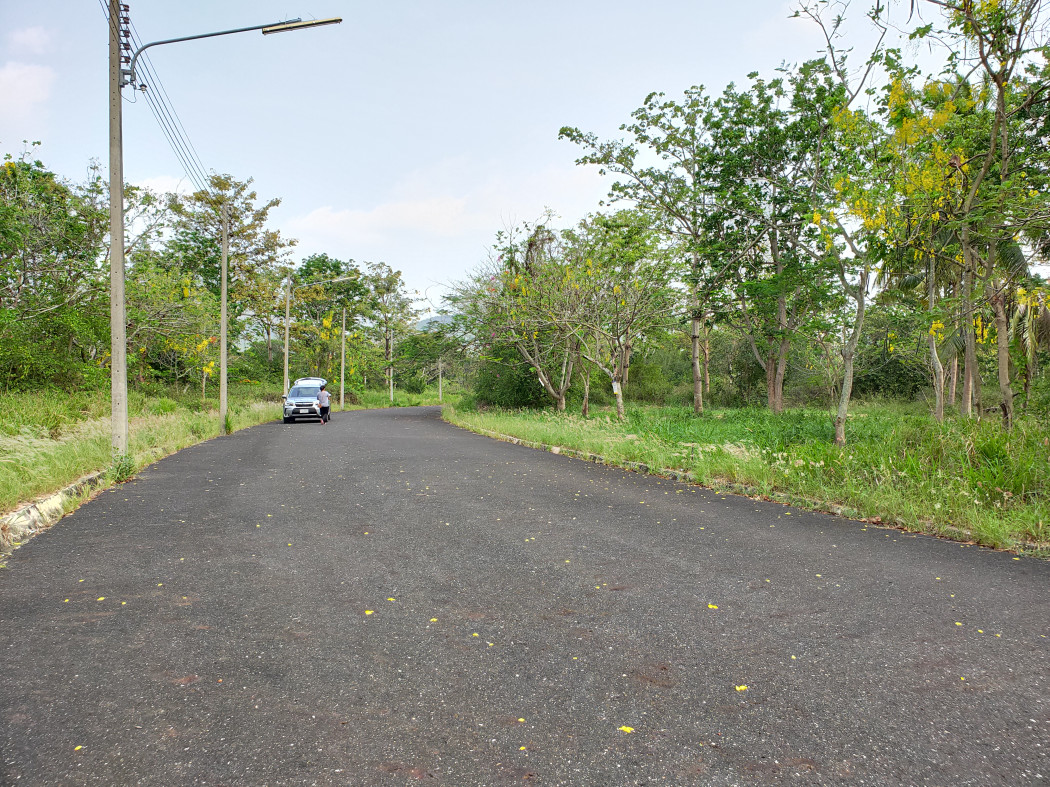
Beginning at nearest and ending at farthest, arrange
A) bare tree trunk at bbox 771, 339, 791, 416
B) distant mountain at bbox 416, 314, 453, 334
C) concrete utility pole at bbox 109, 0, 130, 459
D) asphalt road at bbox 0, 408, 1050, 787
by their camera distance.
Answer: asphalt road at bbox 0, 408, 1050, 787, concrete utility pole at bbox 109, 0, 130, 459, bare tree trunk at bbox 771, 339, 791, 416, distant mountain at bbox 416, 314, 453, 334

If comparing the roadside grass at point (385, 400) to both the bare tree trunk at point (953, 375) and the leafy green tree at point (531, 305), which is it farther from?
the bare tree trunk at point (953, 375)

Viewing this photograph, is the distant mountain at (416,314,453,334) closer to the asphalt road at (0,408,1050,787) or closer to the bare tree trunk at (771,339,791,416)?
the bare tree trunk at (771,339,791,416)

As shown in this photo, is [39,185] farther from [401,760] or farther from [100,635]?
[401,760]

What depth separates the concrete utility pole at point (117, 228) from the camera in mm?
8750

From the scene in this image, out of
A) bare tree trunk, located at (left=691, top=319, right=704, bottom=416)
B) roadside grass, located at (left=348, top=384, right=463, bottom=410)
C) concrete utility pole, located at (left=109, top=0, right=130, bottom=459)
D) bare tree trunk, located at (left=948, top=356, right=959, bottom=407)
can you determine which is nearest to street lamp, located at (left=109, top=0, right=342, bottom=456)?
concrete utility pole, located at (left=109, top=0, right=130, bottom=459)

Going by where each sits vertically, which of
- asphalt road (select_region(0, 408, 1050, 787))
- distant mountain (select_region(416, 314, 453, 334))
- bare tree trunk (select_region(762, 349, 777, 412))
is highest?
distant mountain (select_region(416, 314, 453, 334))

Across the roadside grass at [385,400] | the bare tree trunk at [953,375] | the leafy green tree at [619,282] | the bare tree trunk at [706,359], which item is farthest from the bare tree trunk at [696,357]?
the roadside grass at [385,400]

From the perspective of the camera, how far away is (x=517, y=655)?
316cm

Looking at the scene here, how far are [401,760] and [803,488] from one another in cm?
637

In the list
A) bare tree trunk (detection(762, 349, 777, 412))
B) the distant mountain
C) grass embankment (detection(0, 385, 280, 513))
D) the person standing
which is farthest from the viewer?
the distant mountain

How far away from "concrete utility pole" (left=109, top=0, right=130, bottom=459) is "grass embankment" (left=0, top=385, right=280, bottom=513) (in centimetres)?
67

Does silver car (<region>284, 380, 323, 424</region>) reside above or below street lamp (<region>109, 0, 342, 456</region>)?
below

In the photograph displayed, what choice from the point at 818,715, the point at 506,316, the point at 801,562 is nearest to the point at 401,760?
the point at 818,715

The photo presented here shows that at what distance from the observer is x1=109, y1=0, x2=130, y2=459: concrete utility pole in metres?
8.75
